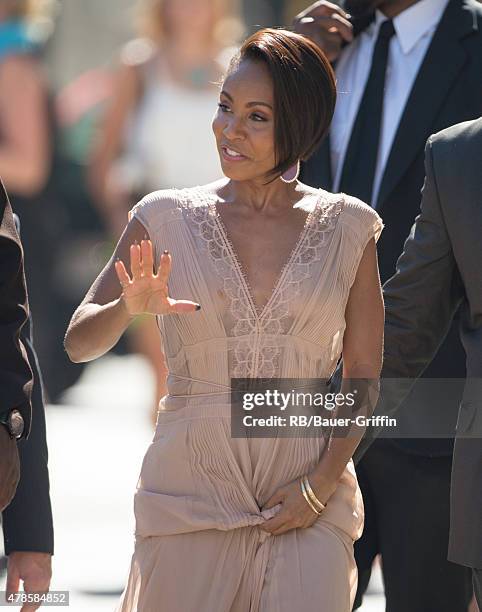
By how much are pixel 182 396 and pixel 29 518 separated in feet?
1.85

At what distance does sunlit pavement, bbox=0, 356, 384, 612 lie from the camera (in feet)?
23.6

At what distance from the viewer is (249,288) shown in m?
4.15

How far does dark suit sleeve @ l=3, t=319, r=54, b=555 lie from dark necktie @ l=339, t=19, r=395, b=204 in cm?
134

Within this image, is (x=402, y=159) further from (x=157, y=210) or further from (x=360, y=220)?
(x=157, y=210)

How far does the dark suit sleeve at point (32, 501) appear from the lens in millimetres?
4379

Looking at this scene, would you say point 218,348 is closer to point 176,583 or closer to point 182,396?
point 182,396

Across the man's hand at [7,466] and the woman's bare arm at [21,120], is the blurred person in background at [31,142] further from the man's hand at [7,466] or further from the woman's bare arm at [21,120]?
the man's hand at [7,466]

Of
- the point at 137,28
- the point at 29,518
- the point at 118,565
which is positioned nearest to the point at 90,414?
the point at 137,28

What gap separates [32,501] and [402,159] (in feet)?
5.34

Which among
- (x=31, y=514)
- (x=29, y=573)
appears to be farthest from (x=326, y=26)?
(x=29, y=573)

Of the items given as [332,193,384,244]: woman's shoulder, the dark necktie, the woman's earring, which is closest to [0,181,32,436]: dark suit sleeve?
the woman's earring

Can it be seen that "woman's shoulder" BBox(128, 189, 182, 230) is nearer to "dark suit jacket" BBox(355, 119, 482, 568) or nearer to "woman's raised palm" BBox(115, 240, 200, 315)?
"woman's raised palm" BBox(115, 240, 200, 315)

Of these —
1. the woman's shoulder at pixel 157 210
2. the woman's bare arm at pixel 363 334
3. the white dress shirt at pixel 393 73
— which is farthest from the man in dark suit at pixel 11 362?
the white dress shirt at pixel 393 73

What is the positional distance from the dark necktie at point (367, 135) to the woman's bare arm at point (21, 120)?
4.50 meters
